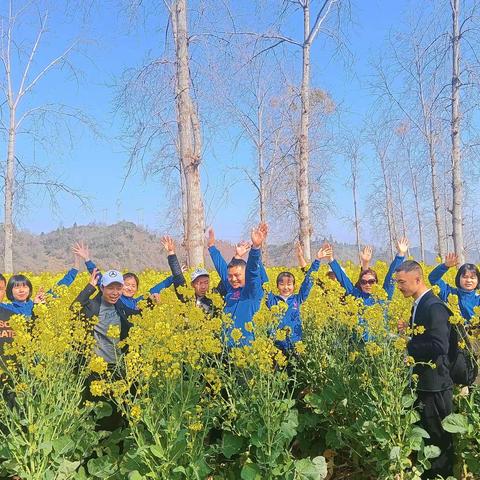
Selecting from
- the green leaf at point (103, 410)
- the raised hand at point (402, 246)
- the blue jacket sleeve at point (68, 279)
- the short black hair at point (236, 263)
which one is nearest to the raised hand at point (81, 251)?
the blue jacket sleeve at point (68, 279)

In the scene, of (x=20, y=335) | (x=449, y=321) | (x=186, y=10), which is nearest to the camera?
(x=20, y=335)

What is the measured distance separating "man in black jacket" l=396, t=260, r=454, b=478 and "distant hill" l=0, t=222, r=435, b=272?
148 feet

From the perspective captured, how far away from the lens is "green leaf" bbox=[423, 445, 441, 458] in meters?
3.18

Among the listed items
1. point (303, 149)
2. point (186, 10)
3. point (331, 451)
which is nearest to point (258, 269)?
point (331, 451)

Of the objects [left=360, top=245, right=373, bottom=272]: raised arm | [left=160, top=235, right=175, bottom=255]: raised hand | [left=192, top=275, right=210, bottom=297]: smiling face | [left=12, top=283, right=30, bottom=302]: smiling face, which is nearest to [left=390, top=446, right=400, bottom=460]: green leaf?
[left=192, top=275, right=210, bottom=297]: smiling face

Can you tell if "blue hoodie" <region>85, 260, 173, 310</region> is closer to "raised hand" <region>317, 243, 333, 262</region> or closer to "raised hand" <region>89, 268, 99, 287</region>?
"raised hand" <region>89, 268, 99, 287</region>

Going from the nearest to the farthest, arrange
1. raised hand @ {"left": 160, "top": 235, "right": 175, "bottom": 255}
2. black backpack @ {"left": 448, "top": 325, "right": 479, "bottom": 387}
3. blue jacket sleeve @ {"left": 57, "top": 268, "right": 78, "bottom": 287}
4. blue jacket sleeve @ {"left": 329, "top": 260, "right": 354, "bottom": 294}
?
1. black backpack @ {"left": 448, "top": 325, "right": 479, "bottom": 387}
2. raised hand @ {"left": 160, "top": 235, "right": 175, "bottom": 255}
3. blue jacket sleeve @ {"left": 329, "top": 260, "right": 354, "bottom": 294}
4. blue jacket sleeve @ {"left": 57, "top": 268, "right": 78, "bottom": 287}

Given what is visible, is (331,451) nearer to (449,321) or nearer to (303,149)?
(449,321)

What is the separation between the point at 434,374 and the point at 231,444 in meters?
1.35

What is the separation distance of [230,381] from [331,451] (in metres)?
0.99

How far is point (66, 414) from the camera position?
3.22 m

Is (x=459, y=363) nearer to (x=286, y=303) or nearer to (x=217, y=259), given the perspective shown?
(x=286, y=303)

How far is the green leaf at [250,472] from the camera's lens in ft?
9.68

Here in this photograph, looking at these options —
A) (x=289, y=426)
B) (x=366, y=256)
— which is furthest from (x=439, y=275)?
(x=289, y=426)
